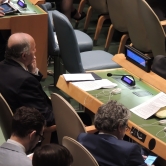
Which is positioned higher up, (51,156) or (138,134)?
(51,156)

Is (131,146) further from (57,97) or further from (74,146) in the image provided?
(57,97)

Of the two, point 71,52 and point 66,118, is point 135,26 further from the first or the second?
point 66,118

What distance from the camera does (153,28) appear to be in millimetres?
3939

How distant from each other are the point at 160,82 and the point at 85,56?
1153 mm

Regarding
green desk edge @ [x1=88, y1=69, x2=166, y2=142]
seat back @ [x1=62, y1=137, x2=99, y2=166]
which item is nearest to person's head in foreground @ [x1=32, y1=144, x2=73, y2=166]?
seat back @ [x1=62, y1=137, x2=99, y2=166]

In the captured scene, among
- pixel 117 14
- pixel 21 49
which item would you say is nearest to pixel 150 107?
pixel 21 49

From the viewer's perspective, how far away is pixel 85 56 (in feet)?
13.4

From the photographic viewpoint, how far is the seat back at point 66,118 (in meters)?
2.52

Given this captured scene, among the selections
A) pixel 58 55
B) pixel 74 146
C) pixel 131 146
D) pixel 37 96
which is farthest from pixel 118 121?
pixel 58 55

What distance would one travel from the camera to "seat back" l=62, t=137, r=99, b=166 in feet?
6.74

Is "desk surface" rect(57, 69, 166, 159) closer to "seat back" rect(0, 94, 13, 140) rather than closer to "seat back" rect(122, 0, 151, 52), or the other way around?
"seat back" rect(0, 94, 13, 140)

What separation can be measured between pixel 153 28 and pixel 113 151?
1910 mm

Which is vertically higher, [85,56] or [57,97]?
[57,97]

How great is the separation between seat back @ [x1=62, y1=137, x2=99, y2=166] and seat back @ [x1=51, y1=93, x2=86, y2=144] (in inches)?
12.1
